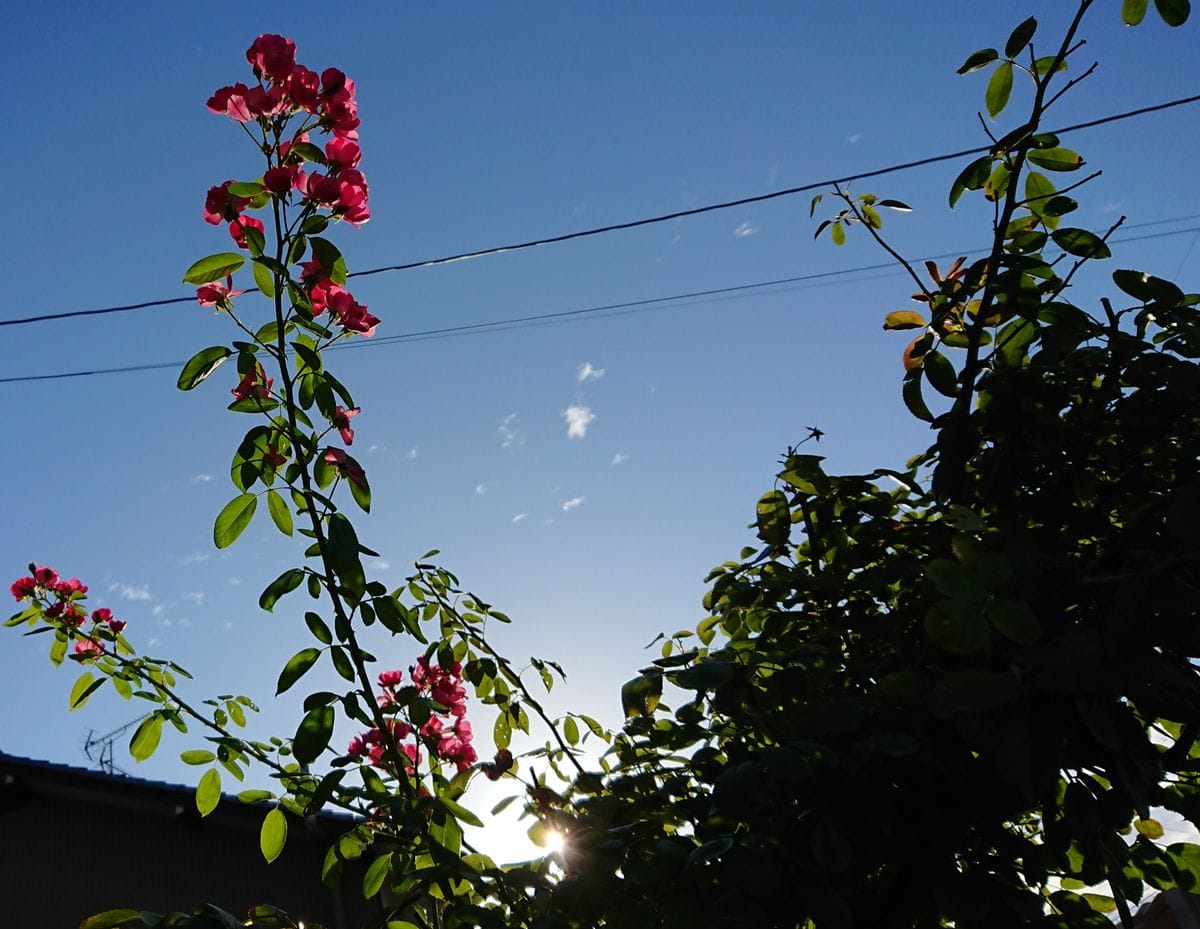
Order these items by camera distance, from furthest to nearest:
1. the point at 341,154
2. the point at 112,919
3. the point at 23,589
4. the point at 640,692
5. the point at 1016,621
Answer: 1. the point at 23,589
2. the point at 341,154
3. the point at 640,692
4. the point at 112,919
5. the point at 1016,621

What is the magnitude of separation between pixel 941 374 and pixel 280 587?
2.97 feet

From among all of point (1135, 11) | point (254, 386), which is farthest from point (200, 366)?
point (1135, 11)

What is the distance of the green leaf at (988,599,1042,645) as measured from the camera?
73cm

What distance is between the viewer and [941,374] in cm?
116

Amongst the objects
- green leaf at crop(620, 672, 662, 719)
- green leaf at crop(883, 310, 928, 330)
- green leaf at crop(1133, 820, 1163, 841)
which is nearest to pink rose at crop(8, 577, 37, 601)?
green leaf at crop(620, 672, 662, 719)

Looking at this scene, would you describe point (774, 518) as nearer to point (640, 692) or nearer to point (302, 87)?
point (640, 692)

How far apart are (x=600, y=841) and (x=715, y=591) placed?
480 millimetres

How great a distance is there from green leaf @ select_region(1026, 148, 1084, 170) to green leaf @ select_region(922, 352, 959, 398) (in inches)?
12.0

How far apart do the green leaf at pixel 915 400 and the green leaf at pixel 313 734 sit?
0.83m

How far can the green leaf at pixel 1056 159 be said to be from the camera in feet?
3.92

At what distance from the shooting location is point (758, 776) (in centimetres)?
88

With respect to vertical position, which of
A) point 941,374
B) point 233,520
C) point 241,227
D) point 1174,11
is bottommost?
point 941,374

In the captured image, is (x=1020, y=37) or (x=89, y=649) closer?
(x=1020, y=37)

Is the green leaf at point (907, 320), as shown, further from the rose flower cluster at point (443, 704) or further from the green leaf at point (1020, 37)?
the rose flower cluster at point (443, 704)
